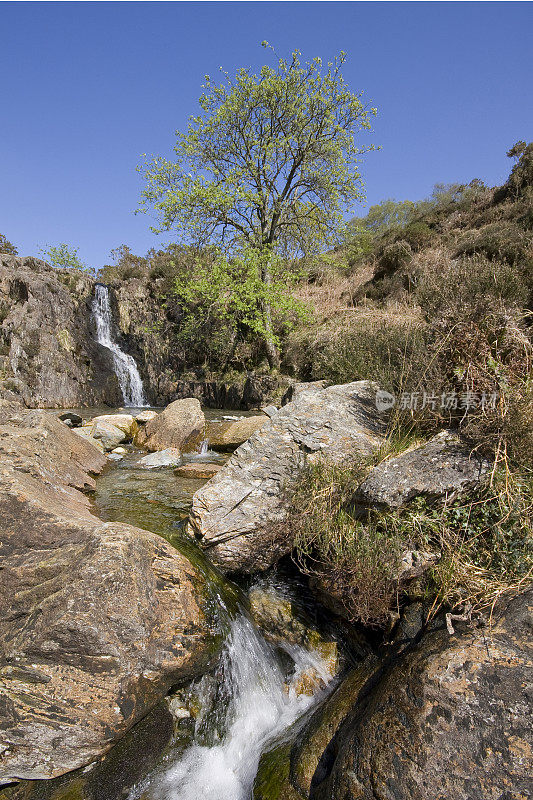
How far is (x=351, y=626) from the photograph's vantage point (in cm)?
357

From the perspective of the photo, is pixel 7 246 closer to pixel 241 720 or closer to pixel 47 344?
pixel 47 344

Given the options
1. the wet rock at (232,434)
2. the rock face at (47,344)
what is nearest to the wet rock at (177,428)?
the wet rock at (232,434)

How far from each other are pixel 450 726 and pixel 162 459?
6.51 meters

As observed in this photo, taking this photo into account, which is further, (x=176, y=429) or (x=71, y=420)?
(x=71, y=420)

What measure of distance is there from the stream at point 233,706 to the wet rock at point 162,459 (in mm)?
3361

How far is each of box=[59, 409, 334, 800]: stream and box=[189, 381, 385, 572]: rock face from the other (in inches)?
11.1

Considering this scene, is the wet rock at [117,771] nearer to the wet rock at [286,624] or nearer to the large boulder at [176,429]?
the wet rock at [286,624]

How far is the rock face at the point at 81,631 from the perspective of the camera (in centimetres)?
252

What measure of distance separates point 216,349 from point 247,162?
7762 millimetres

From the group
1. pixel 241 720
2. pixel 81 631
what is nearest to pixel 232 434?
pixel 241 720

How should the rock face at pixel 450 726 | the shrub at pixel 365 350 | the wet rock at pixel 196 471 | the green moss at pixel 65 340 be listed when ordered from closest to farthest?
the rock face at pixel 450 726
the shrub at pixel 365 350
the wet rock at pixel 196 471
the green moss at pixel 65 340

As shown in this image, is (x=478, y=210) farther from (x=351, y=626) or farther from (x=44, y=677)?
(x=44, y=677)

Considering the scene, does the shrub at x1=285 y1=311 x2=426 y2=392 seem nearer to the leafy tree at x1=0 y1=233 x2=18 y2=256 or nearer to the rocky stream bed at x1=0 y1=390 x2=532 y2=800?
the rocky stream bed at x1=0 y1=390 x2=532 y2=800

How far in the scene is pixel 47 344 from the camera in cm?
1656
